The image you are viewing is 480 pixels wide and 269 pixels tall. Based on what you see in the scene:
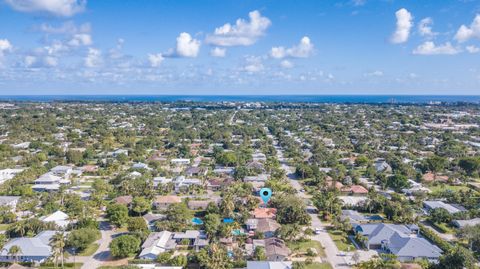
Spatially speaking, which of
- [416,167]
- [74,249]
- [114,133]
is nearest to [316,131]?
[416,167]

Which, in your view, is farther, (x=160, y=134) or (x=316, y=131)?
(x=316, y=131)

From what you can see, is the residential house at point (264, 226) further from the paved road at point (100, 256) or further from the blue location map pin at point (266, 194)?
Result: the paved road at point (100, 256)

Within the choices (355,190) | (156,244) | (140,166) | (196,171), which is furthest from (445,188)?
(140,166)

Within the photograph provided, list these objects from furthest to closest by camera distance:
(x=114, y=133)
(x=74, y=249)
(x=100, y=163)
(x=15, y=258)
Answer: (x=114, y=133)
(x=100, y=163)
(x=74, y=249)
(x=15, y=258)

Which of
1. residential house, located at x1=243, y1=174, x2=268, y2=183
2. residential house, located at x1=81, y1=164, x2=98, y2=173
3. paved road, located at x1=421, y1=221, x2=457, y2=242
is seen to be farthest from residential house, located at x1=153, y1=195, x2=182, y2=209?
paved road, located at x1=421, y1=221, x2=457, y2=242

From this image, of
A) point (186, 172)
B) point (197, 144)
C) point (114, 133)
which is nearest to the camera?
point (186, 172)

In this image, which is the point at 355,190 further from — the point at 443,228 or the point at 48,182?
the point at 48,182

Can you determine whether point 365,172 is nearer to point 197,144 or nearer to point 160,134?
point 197,144
